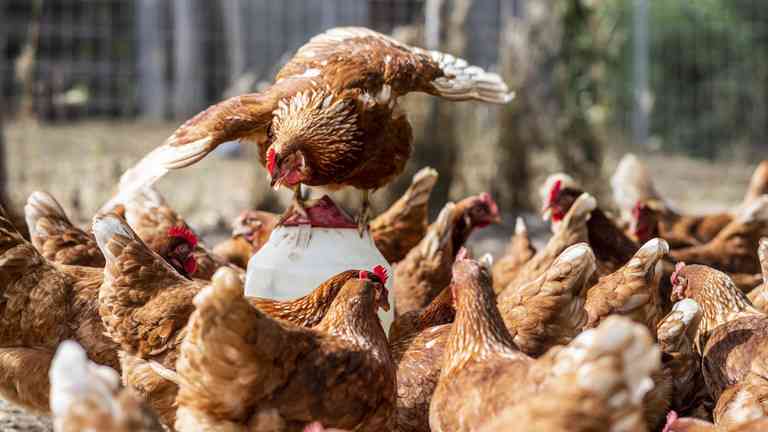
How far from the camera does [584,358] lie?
2.58m

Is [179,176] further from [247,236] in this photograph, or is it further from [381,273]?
[381,273]

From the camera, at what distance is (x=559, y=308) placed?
381 centimetres

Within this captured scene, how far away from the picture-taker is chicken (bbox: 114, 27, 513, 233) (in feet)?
13.0

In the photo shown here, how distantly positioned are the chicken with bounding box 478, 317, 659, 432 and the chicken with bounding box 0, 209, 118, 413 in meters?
2.03

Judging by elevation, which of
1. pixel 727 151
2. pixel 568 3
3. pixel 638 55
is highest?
pixel 568 3

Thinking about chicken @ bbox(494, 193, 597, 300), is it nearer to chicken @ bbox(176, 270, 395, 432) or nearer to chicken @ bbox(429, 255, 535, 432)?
chicken @ bbox(429, 255, 535, 432)

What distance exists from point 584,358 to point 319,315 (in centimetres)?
139

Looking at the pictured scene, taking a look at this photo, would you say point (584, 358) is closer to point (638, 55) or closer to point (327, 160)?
point (327, 160)

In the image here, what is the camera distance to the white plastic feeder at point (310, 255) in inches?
164

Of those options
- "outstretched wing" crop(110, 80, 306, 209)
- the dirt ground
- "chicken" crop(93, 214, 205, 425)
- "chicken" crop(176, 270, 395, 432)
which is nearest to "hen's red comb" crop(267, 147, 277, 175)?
"outstretched wing" crop(110, 80, 306, 209)

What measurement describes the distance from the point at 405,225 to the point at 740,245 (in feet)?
5.93

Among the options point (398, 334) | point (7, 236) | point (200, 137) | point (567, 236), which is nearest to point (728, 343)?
point (567, 236)

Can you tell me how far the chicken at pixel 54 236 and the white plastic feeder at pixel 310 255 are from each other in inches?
35.0

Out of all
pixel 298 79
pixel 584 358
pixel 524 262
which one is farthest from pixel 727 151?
pixel 584 358
